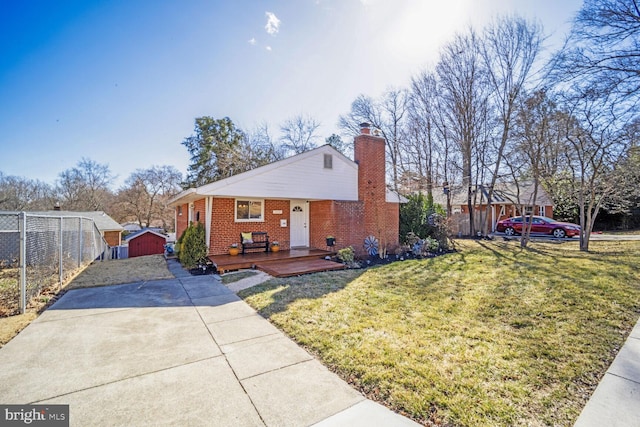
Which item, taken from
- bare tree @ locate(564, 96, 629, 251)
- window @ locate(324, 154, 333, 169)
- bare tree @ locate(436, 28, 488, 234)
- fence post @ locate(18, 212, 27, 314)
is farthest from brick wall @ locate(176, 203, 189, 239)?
bare tree @ locate(436, 28, 488, 234)

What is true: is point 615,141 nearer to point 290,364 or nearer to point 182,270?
point 290,364

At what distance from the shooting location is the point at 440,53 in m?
16.9

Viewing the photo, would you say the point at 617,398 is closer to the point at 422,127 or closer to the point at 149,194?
the point at 422,127

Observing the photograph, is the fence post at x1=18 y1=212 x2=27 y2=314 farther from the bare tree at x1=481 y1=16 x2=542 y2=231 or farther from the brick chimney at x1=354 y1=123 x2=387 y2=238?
the bare tree at x1=481 y1=16 x2=542 y2=231

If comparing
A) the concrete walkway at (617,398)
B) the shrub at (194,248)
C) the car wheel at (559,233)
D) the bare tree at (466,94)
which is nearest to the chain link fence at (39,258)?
the shrub at (194,248)

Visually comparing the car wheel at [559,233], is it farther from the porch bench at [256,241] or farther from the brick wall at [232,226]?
the porch bench at [256,241]

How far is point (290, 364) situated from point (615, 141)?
13283 mm

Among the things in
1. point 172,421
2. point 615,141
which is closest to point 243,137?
point 615,141

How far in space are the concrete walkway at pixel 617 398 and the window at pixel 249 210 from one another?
31.6 feet

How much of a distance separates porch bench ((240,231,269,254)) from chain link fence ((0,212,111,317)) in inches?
189

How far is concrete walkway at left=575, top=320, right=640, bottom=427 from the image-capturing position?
2.21 m

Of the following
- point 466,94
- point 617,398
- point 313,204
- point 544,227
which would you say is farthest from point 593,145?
point 617,398

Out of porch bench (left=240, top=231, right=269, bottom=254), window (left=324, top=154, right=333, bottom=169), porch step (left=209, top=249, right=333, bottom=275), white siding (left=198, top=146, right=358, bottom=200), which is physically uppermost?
window (left=324, top=154, right=333, bottom=169)

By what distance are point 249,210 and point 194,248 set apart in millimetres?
2404
